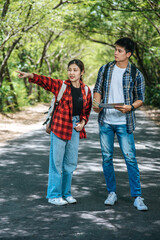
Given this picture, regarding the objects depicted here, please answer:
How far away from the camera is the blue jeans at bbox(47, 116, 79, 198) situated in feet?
Answer: 14.8

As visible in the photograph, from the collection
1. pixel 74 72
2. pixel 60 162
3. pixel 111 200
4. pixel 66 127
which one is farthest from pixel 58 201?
pixel 74 72

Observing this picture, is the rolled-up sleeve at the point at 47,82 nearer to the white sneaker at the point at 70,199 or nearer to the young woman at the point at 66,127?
the young woman at the point at 66,127

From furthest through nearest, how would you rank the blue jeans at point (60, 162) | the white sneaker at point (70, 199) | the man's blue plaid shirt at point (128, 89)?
1. the white sneaker at point (70, 199)
2. the blue jeans at point (60, 162)
3. the man's blue plaid shirt at point (128, 89)

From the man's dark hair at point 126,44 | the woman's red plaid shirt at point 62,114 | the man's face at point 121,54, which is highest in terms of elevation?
the man's dark hair at point 126,44

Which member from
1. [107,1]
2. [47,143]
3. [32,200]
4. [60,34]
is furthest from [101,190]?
[60,34]

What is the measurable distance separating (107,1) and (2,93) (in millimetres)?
6455

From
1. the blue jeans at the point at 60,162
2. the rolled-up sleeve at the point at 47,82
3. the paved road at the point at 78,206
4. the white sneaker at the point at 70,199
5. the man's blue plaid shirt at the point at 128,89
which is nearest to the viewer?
the paved road at the point at 78,206

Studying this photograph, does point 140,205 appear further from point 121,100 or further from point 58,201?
point 121,100

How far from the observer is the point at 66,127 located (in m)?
4.42

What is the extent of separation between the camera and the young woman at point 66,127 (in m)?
4.41

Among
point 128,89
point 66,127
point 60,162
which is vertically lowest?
point 60,162

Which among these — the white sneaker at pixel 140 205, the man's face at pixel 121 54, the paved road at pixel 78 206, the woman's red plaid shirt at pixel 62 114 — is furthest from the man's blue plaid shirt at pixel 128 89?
the paved road at pixel 78 206

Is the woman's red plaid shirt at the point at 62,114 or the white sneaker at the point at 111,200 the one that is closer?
the woman's red plaid shirt at the point at 62,114

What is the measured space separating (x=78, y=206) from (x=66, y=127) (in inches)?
41.9
